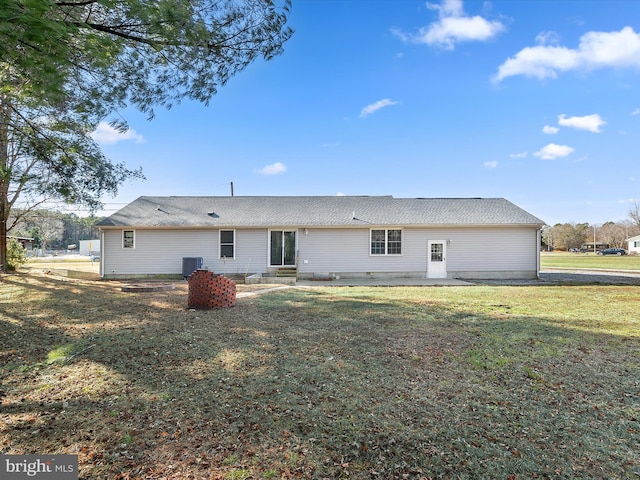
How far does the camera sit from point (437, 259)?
53.1ft

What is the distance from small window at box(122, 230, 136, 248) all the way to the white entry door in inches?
557

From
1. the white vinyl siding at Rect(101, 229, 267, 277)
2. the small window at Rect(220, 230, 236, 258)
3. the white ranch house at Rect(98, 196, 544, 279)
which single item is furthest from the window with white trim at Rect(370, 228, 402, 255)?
the small window at Rect(220, 230, 236, 258)

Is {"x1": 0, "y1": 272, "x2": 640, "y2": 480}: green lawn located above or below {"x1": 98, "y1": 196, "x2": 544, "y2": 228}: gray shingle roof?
below

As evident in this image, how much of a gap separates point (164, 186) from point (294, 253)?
11.3 meters

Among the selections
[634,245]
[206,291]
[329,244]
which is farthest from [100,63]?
[634,245]

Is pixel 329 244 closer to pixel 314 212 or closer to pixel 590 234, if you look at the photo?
pixel 314 212

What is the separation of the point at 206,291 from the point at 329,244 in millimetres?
→ 8729

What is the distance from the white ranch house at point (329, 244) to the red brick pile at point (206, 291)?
7.41 m

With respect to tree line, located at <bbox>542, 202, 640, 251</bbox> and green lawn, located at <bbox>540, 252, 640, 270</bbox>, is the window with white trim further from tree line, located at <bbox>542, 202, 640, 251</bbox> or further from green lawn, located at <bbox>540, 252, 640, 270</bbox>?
tree line, located at <bbox>542, 202, 640, 251</bbox>

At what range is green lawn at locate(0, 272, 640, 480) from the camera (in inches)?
95.0

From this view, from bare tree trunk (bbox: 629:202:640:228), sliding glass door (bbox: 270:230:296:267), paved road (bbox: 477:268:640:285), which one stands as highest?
bare tree trunk (bbox: 629:202:640:228)

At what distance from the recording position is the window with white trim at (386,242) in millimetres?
16078

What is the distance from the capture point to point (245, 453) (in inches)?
97.3

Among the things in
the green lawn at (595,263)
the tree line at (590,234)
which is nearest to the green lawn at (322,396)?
the green lawn at (595,263)
